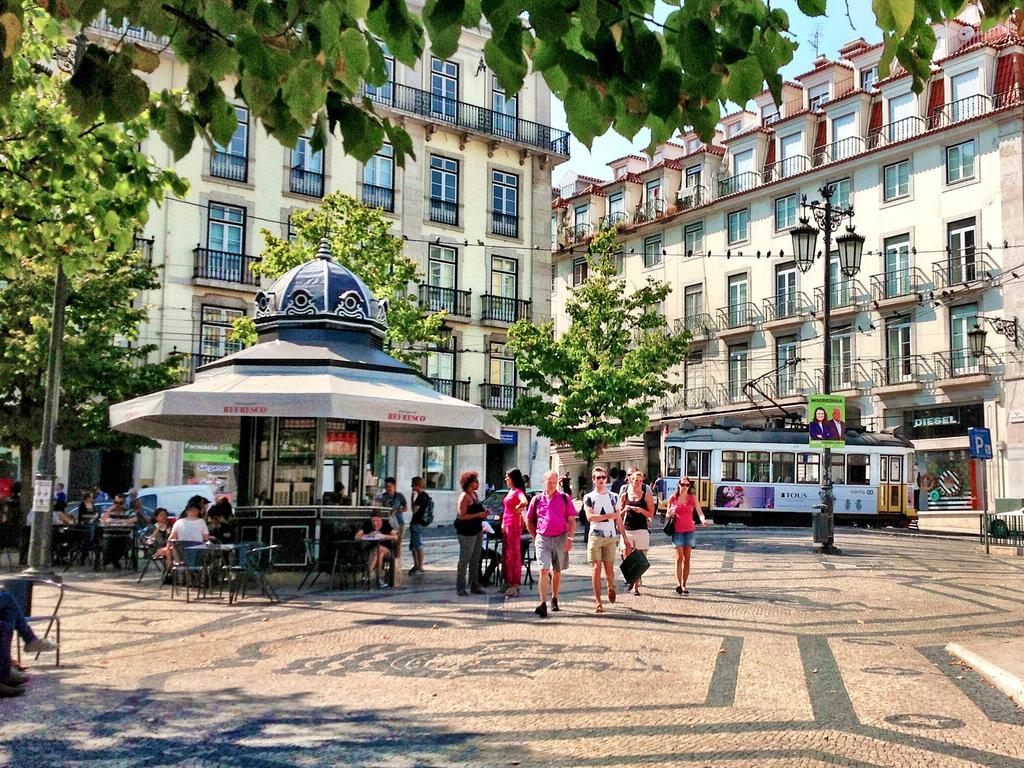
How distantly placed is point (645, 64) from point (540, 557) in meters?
8.24

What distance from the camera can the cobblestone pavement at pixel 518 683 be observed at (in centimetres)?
596

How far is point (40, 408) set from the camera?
19.6 m

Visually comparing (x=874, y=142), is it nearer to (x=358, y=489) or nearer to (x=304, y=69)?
(x=358, y=489)

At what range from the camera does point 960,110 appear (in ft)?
128

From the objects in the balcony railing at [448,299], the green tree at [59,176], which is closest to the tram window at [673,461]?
the balcony railing at [448,299]

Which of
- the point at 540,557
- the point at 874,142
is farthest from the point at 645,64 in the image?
the point at 874,142

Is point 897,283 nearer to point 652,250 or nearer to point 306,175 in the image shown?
point 652,250

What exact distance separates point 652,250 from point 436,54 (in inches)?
1895

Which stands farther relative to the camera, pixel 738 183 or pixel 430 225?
pixel 738 183

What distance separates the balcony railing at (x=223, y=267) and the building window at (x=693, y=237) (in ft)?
73.4

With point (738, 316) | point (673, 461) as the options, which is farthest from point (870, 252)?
point (673, 461)

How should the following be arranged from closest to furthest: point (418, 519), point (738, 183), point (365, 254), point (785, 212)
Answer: point (418, 519) → point (365, 254) → point (785, 212) → point (738, 183)

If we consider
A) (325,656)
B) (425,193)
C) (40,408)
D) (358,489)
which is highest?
(425,193)

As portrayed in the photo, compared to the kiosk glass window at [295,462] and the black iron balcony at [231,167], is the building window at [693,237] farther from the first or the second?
the kiosk glass window at [295,462]
